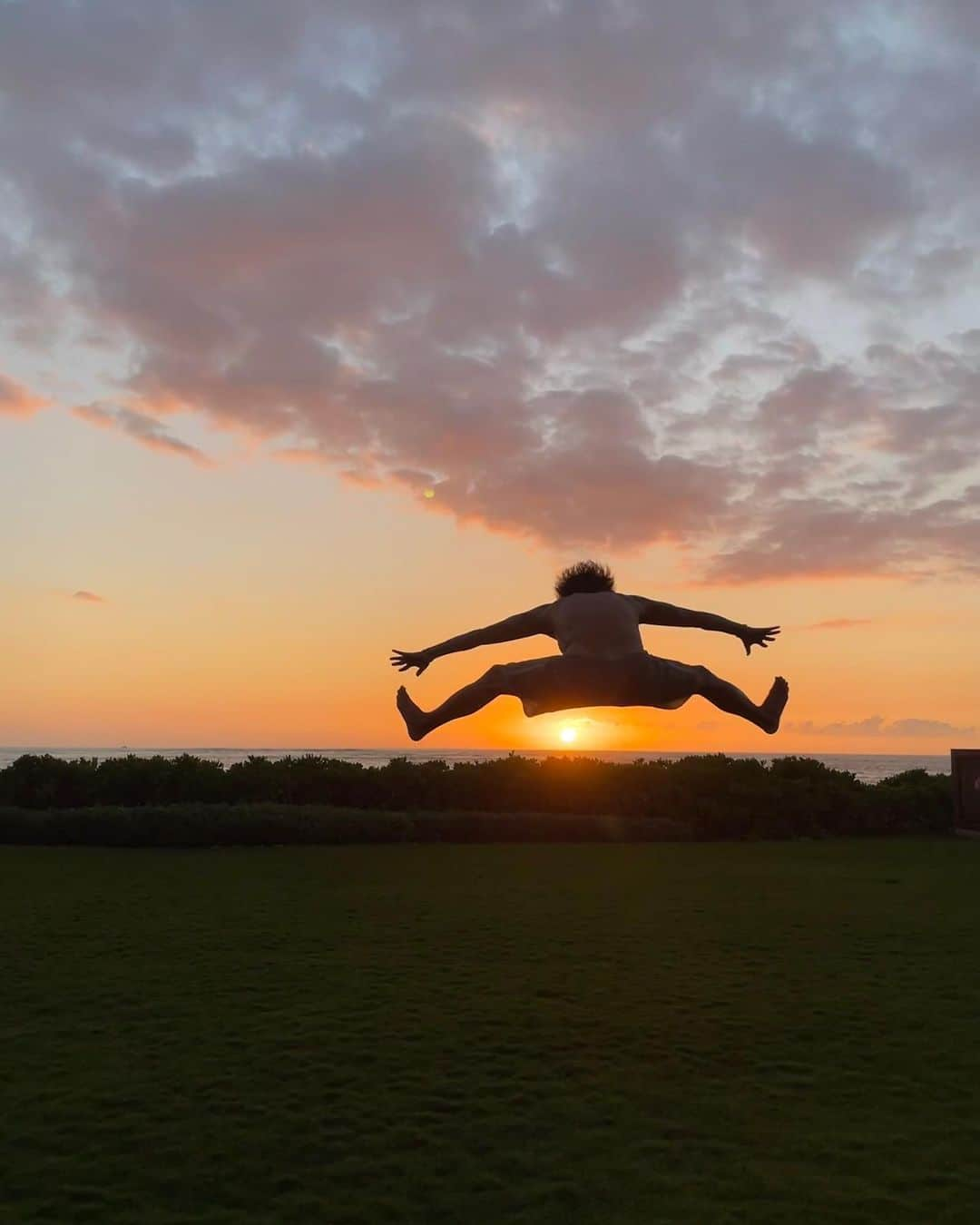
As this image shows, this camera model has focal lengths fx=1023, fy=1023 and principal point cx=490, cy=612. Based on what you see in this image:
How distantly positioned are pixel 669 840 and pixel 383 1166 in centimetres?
1337

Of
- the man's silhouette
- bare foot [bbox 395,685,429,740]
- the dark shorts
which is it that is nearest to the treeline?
bare foot [bbox 395,685,429,740]

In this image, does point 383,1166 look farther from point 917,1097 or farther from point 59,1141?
point 917,1097

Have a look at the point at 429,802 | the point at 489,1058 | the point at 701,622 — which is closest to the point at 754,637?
the point at 701,622

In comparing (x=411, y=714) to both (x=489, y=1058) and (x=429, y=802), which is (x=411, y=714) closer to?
(x=489, y=1058)

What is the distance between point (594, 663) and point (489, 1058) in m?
2.84

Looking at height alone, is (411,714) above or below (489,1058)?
above

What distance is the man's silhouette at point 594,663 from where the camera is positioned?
744 cm

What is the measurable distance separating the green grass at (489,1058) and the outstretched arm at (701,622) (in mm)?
2545

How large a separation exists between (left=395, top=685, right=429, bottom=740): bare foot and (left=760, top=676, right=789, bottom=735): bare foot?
273 cm

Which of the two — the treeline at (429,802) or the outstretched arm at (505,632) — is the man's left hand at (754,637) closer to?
the outstretched arm at (505,632)

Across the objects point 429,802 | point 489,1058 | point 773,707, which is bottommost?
point 489,1058

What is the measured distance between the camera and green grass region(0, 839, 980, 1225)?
3990mm

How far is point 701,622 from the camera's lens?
27.0 ft

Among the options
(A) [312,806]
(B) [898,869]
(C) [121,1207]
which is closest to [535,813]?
(A) [312,806]
